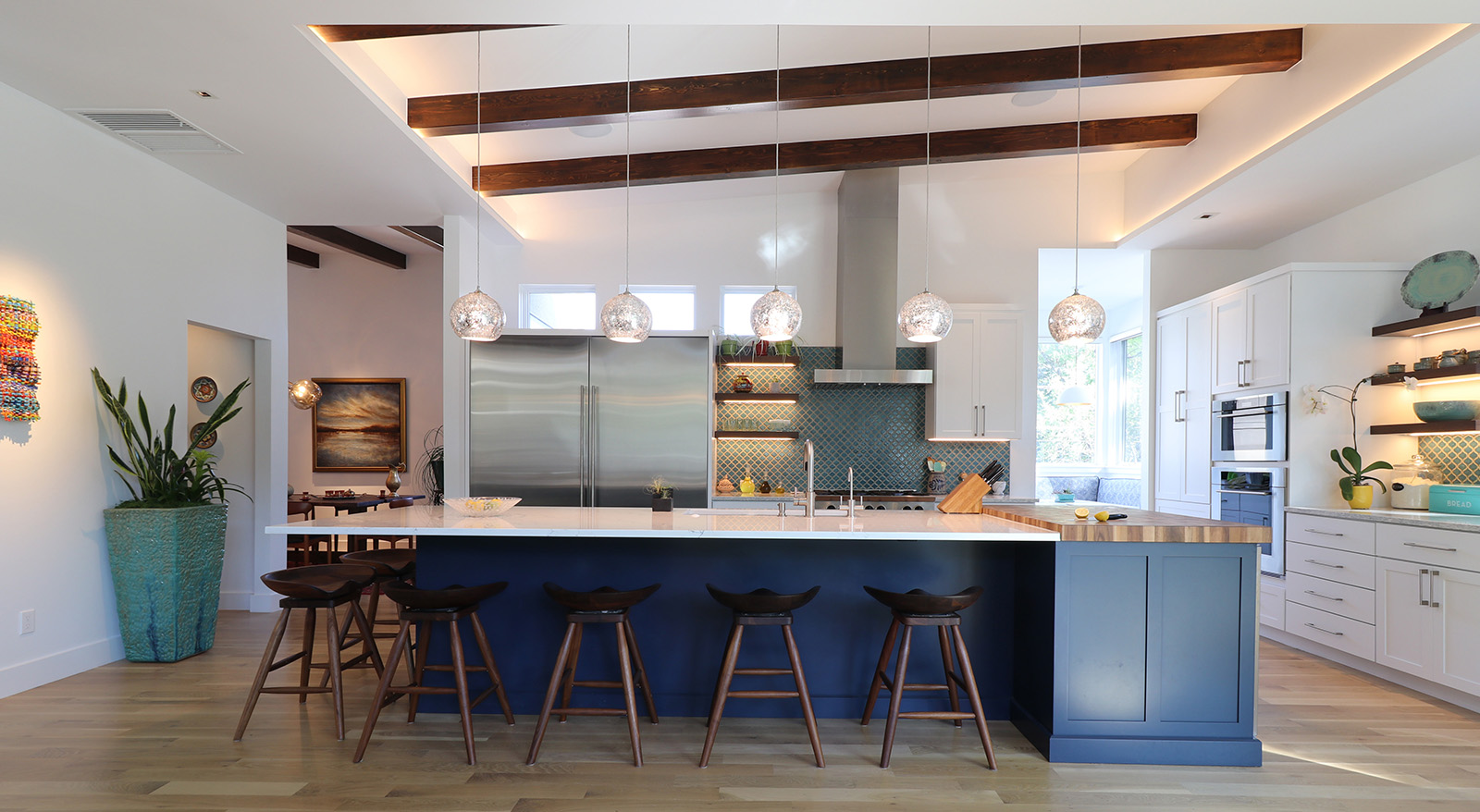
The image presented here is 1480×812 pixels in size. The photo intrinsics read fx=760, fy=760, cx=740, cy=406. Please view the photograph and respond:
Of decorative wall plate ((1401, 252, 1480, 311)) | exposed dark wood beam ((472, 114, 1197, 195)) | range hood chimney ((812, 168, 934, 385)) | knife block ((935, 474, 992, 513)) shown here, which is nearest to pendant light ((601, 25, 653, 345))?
exposed dark wood beam ((472, 114, 1197, 195))

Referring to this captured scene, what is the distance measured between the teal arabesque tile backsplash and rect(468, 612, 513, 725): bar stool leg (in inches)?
127

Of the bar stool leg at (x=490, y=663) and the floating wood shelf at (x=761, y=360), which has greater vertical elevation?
the floating wood shelf at (x=761, y=360)

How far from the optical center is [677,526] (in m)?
3.22

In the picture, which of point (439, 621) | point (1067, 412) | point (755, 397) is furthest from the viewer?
point (1067, 412)

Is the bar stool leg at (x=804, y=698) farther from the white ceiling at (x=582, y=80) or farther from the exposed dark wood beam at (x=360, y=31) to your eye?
the exposed dark wood beam at (x=360, y=31)

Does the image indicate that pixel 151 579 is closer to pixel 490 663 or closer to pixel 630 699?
pixel 490 663

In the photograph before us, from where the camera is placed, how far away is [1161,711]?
10.3ft

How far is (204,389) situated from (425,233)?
2.78 m

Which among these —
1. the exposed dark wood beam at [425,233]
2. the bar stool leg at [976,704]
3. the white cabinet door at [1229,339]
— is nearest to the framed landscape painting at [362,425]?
the exposed dark wood beam at [425,233]

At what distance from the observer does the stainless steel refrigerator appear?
18.5 ft

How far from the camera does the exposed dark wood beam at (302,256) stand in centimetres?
866

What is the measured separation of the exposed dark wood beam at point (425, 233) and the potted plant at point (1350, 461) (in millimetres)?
7519

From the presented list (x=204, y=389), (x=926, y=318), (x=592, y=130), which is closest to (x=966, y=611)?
(x=926, y=318)

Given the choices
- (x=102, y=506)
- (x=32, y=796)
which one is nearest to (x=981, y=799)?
(x=32, y=796)
